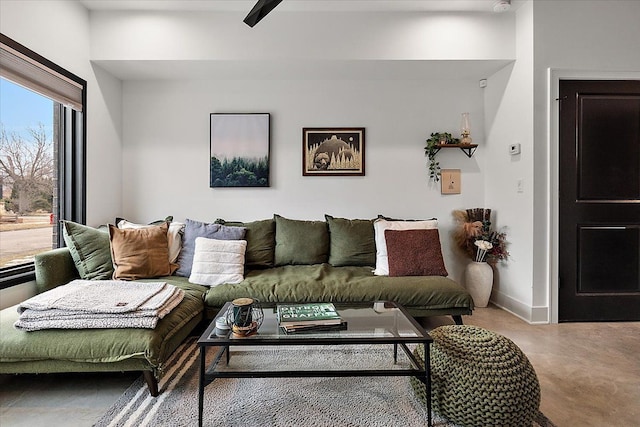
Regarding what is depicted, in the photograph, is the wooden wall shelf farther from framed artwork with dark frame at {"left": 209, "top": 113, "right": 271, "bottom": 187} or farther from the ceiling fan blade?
the ceiling fan blade

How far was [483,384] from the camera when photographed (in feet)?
4.97

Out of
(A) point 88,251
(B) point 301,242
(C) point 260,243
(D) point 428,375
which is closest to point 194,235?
(C) point 260,243

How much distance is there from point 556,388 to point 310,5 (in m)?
3.24

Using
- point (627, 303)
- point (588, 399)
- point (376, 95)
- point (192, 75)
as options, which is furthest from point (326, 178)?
point (627, 303)

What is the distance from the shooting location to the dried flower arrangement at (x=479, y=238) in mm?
3266

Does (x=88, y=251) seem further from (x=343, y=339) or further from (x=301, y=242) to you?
(x=343, y=339)

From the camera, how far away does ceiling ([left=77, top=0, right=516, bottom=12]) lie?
2.93m

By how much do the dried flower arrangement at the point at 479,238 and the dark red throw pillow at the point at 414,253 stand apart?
556 mm

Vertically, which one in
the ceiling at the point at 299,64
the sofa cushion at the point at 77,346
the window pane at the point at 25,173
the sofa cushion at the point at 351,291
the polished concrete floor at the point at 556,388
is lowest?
the polished concrete floor at the point at 556,388

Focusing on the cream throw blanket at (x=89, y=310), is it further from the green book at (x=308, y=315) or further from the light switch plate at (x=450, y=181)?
the light switch plate at (x=450, y=181)

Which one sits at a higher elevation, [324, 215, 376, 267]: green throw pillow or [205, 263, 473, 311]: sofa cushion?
[324, 215, 376, 267]: green throw pillow

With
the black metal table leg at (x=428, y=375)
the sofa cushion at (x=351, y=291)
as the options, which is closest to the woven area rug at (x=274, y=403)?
the black metal table leg at (x=428, y=375)

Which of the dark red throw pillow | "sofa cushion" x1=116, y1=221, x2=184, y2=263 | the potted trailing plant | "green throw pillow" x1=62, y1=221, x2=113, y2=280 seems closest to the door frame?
the potted trailing plant

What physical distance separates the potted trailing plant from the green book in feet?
7.21
